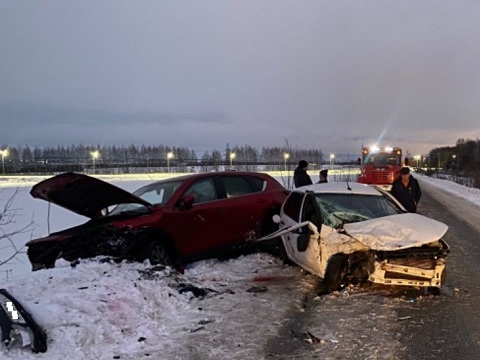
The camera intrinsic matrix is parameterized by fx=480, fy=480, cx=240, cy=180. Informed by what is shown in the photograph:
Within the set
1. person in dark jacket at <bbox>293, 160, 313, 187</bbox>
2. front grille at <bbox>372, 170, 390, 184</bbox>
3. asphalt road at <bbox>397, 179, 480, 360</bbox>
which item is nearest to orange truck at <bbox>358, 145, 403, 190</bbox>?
front grille at <bbox>372, 170, 390, 184</bbox>

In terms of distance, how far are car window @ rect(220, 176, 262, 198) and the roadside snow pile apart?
2.09 m

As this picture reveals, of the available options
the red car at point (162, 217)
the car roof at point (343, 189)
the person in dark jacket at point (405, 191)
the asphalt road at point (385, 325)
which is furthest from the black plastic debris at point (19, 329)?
the person in dark jacket at point (405, 191)

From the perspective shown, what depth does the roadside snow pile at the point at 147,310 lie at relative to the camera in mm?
4844

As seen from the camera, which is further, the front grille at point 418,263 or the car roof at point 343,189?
the car roof at point 343,189

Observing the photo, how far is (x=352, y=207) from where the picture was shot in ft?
26.4

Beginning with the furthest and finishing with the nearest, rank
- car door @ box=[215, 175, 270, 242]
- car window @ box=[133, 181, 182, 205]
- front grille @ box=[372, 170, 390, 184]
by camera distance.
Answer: front grille @ box=[372, 170, 390, 184] → car door @ box=[215, 175, 270, 242] → car window @ box=[133, 181, 182, 205]

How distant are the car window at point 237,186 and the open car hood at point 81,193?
6.08ft

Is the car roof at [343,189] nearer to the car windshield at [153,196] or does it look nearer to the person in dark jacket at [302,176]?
the car windshield at [153,196]

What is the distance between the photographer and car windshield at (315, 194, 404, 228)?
765 cm

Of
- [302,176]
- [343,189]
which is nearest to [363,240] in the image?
[343,189]

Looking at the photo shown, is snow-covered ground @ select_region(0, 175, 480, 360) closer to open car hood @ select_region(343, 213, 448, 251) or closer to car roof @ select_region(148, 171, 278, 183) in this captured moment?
open car hood @ select_region(343, 213, 448, 251)

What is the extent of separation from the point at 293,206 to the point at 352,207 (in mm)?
1202

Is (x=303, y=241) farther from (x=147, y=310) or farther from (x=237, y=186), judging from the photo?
(x=147, y=310)

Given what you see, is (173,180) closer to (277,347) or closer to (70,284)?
(70,284)
